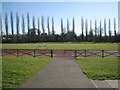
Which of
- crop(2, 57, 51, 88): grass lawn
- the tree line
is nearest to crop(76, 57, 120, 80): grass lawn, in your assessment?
crop(2, 57, 51, 88): grass lawn

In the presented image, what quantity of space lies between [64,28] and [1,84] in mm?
52261

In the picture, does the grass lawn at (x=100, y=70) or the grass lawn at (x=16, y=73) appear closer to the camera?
the grass lawn at (x=16, y=73)

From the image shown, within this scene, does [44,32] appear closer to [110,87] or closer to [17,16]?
[17,16]

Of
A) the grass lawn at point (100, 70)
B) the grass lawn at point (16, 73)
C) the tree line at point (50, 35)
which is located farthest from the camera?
the tree line at point (50, 35)

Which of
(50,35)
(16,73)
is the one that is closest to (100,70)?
(16,73)

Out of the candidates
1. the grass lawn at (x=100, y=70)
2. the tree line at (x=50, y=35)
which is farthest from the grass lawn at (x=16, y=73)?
the tree line at (x=50, y=35)

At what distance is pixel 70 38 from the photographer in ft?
168

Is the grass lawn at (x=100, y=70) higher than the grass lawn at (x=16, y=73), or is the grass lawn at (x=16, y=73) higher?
the grass lawn at (x=16, y=73)

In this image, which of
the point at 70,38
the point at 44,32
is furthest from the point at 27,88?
the point at 44,32

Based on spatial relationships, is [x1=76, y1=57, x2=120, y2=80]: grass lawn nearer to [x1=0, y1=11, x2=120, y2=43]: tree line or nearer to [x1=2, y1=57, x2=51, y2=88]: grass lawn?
[x1=2, y1=57, x2=51, y2=88]: grass lawn

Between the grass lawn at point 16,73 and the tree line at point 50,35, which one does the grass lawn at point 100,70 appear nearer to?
the grass lawn at point 16,73

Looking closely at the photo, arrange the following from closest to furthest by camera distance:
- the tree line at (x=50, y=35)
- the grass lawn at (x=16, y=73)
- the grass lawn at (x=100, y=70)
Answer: the grass lawn at (x=16, y=73), the grass lawn at (x=100, y=70), the tree line at (x=50, y=35)

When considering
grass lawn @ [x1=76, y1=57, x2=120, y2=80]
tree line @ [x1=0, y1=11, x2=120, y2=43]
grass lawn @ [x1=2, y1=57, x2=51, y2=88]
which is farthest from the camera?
tree line @ [x1=0, y1=11, x2=120, y2=43]

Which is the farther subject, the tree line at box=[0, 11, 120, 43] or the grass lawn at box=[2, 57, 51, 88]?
the tree line at box=[0, 11, 120, 43]
